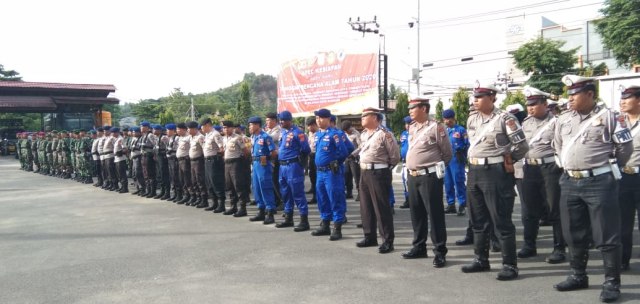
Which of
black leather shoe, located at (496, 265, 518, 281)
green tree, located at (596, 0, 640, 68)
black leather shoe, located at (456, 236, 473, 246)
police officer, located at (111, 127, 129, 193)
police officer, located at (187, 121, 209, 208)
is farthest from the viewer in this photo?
green tree, located at (596, 0, 640, 68)

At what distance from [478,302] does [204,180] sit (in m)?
6.72

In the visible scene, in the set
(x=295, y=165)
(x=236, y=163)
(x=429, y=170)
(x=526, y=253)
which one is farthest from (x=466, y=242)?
(x=236, y=163)

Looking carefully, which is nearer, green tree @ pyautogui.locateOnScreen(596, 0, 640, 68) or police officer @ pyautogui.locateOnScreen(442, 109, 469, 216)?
police officer @ pyautogui.locateOnScreen(442, 109, 469, 216)

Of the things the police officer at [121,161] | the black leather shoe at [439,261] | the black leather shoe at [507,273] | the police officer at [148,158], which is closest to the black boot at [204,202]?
the police officer at [148,158]

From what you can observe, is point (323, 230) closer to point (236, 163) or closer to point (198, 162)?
point (236, 163)

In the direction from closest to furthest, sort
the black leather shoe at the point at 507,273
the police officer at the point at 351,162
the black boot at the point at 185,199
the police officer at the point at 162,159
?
the black leather shoe at the point at 507,273
the police officer at the point at 351,162
the black boot at the point at 185,199
the police officer at the point at 162,159

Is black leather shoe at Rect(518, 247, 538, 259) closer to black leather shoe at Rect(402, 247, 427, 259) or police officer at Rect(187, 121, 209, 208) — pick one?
black leather shoe at Rect(402, 247, 427, 259)

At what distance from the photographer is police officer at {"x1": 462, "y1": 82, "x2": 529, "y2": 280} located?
175 inches

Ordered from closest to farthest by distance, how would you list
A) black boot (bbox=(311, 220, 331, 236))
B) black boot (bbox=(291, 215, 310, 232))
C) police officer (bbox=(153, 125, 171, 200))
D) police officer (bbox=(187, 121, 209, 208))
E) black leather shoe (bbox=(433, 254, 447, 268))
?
black leather shoe (bbox=(433, 254, 447, 268)) < black boot (bbox=(311, 220, 331, 236)) < black boot (bbox=(291, 215, 310, 232)) < police officer (bbox=(187, 121, 209, 208)) < police officer (bbox=(153, 125, 171, 200))

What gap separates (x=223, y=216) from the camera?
8.52 meters

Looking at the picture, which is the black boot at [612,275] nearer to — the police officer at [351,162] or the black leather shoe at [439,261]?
the black leather shoe at [439,261]

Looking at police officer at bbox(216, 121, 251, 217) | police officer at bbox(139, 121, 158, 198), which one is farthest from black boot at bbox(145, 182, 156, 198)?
police officer at bbox(216, 121, 251, 217)

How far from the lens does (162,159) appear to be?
1082cm

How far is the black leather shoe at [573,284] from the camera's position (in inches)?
159
